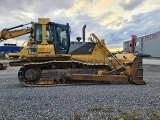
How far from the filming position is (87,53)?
16047mm

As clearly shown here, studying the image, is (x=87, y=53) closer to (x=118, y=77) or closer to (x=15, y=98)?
(x=118, y=77)

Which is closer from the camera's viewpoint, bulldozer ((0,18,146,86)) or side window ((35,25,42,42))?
bulldozer ((0,18,146,86))

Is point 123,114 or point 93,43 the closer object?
point 123,114

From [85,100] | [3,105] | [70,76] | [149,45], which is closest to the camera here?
[3,105]

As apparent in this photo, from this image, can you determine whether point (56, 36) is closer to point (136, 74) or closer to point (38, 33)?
point (38, 33)

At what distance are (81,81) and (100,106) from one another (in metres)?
6.79

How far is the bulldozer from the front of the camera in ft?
49.6

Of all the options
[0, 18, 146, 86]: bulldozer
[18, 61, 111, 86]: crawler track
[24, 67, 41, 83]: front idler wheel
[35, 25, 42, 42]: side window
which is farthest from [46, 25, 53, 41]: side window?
[24, 67, 41, 83]: front idler wheel

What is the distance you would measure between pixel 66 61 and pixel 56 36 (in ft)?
4.76

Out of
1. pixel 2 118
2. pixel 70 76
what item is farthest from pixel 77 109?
pixel 70 76

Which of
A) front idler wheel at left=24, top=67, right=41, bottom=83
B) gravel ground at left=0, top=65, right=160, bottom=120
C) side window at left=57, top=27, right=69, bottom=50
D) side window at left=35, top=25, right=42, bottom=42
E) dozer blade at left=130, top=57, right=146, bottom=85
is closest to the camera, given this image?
gravel ground at left=0, top=65, right=160, bottom=120

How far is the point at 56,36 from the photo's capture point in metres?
15.7

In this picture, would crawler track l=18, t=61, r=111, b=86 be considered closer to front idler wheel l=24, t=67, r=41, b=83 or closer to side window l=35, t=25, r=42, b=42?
front idler wheel l=24, t=67, r=41, b=83

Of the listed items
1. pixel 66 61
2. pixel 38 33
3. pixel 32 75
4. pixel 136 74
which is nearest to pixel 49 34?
pixel 38 33
